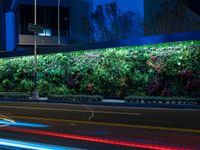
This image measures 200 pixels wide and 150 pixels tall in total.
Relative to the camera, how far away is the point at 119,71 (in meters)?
32.7

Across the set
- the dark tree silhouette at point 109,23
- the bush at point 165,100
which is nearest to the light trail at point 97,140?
the bush at point 165,100

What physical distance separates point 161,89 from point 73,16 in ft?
93.9

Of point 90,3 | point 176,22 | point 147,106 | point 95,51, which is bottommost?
point 147,106

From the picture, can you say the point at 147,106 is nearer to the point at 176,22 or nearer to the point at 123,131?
the point at 123,131

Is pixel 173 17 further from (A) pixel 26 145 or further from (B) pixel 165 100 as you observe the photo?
(A) pixel 26 145

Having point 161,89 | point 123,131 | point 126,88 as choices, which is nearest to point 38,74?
point 126,88

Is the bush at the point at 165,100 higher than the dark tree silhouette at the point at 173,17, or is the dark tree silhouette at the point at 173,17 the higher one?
the dark tree silhouette at the point at 173,17

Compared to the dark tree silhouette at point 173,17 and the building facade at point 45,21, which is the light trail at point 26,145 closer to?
the dark tree silhouette at point 173,17

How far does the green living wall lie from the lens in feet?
96.0

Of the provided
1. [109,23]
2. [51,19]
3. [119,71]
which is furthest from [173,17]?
[51,19]

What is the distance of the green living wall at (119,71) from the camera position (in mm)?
29250

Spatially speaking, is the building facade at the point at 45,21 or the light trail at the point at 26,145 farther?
the building facade at the point at 45,21

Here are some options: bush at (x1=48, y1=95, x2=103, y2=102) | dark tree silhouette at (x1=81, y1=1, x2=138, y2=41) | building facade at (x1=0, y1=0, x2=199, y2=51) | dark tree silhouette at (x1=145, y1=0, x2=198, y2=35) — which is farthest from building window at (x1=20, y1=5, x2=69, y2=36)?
bush at (x1=48, y1=95, x2=103, y2=102)

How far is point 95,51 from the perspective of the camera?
3466cm
